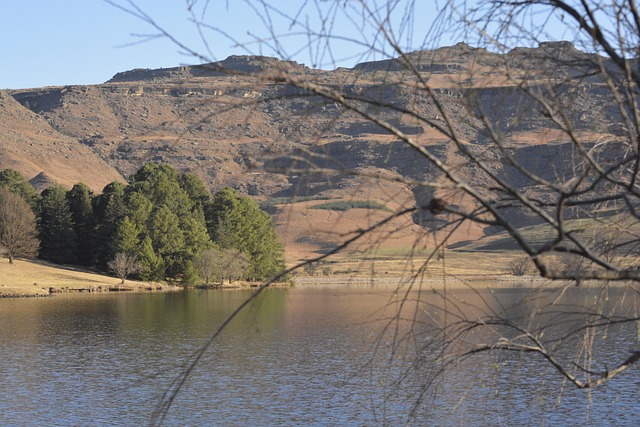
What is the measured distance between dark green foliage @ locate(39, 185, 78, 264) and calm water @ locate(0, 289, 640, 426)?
26.8 metres

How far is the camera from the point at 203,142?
19650 cm

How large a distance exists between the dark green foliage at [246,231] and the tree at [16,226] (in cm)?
1521

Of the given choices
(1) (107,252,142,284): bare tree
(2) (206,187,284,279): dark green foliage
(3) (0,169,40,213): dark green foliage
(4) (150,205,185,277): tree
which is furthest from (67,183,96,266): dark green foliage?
(2) (206,187,284,279): dark green foliage

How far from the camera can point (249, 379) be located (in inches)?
991

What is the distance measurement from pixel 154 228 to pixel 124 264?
3.85m

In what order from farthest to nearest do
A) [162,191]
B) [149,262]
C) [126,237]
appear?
[162,191]
[149,262]
[126,237]

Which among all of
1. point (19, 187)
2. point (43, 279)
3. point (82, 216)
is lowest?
point (43, 279)

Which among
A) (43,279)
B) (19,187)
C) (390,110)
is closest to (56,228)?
(19,187)

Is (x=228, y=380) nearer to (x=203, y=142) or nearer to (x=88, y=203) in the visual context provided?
(x=88, y=203)

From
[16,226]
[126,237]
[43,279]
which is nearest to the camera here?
[43,279]

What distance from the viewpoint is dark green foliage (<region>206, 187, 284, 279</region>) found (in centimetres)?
7381

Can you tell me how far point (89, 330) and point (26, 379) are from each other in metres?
13.3

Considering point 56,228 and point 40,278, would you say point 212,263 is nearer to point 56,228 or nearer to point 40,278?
point 40,278

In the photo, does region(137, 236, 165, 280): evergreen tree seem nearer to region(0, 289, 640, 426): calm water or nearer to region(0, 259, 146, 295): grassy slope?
region(0, 259, 146, 295): grassy slope
